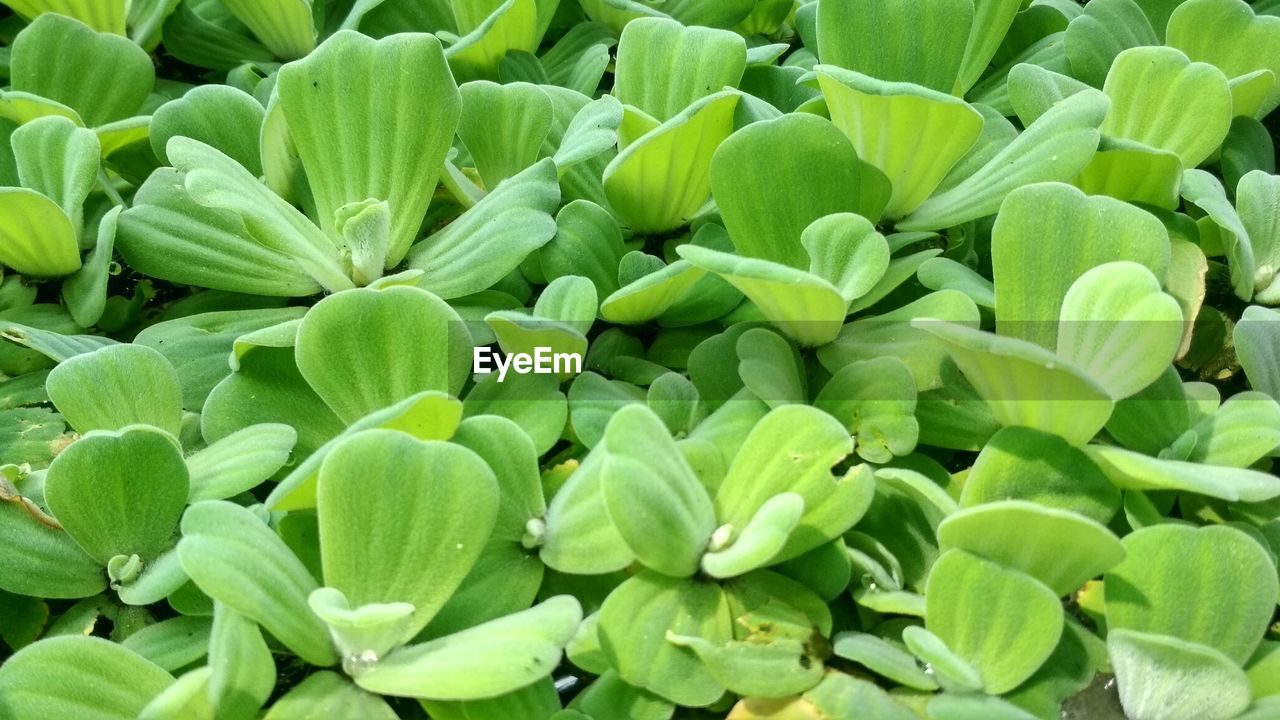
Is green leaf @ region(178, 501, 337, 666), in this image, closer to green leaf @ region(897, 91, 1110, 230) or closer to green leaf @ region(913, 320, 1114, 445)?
green leaf @ region(913, 320, 1114, 445)

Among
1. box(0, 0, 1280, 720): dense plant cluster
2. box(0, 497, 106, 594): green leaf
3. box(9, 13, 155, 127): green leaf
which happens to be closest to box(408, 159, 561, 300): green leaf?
box(0, 0, 1280, 720): dense plant cluster

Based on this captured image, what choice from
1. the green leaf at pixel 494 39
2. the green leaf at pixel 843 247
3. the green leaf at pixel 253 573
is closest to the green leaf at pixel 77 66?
the green leaf at pixel 494 39

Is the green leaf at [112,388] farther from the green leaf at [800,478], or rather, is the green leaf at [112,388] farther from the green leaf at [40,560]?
the green leaf at [800,478]

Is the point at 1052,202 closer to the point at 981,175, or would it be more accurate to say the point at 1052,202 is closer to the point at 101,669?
the point at 981,175

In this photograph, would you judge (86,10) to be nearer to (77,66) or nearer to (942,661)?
(77,66)

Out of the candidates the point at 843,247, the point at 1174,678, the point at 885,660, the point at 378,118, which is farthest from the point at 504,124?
the point at 1174,678

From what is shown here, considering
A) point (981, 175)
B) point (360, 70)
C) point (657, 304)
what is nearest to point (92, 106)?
point (360, 70)

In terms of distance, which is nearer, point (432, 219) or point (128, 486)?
point (128, 486)
